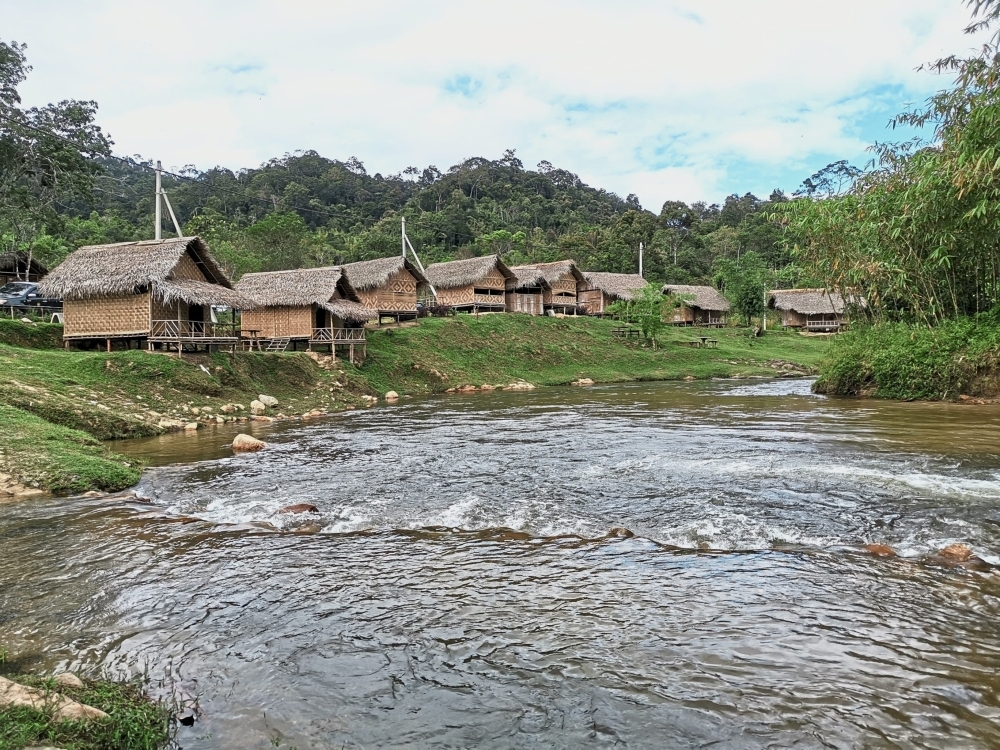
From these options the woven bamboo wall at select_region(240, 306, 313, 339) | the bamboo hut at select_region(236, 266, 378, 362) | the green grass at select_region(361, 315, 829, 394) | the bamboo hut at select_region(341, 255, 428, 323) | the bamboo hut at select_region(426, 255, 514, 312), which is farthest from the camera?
the bamboo hut at select_region(426, 255, 514, 312)

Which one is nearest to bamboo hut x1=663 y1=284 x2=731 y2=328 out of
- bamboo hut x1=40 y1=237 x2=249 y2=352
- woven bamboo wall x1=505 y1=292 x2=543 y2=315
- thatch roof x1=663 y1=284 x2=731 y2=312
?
thatch roof x1=663 y1=284 x2=731 y2=312

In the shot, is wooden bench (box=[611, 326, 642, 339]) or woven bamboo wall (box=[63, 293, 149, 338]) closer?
woven bamboo wall (box=[63, 293, 149, 338])

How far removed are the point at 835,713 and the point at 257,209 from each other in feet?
247

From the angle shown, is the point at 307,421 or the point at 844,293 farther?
the point at 844,293

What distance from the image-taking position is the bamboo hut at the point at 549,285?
155 feet

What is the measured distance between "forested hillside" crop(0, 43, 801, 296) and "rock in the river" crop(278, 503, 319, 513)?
26.1m

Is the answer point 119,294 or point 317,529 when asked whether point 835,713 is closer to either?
point 317,529

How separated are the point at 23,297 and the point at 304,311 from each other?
1242cm

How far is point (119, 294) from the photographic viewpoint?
71.9 feet

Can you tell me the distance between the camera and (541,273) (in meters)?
47.6

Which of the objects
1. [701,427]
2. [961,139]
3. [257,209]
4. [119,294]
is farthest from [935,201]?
[257,209]

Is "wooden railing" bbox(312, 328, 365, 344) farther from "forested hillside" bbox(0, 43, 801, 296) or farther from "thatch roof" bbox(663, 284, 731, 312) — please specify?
"thatch roof" bbox(663, 284, 731, 312)

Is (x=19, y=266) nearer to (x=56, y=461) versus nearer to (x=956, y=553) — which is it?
(x=56, y=461)

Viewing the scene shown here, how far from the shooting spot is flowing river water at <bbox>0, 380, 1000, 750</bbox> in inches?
151
